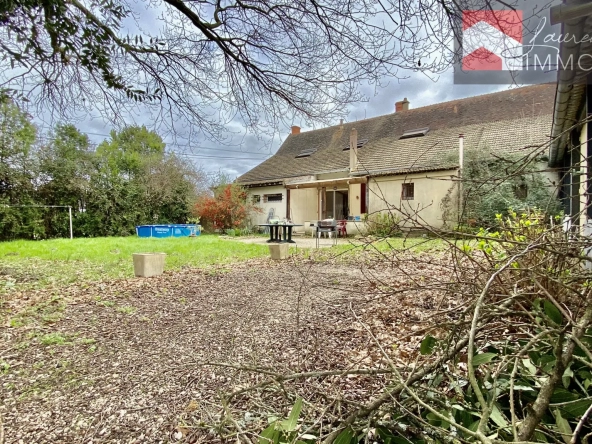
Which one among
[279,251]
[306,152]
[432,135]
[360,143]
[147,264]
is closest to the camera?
[147,264]

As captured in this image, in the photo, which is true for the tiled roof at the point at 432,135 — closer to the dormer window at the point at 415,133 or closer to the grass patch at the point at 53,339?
the dormer window at the point at 415,133

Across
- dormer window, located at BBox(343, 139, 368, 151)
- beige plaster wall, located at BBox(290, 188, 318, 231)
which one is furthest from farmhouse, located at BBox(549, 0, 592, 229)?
beige plaster wall, located at BBox(290, 188, 318, 231)

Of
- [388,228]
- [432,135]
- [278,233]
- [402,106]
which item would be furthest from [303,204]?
[388,228]

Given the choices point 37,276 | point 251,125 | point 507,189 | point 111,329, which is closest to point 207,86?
point 251,125

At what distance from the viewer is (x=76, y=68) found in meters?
3.89

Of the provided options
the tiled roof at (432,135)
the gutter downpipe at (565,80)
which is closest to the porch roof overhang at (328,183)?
the tiled roof at (432,135)

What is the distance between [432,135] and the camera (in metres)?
15.4

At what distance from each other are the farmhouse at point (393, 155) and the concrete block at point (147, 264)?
7.75 meters

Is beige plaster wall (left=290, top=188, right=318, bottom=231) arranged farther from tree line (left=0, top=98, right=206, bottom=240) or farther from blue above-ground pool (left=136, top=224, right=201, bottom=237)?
tree line (left=0, top=98, right=206, bottom=240)

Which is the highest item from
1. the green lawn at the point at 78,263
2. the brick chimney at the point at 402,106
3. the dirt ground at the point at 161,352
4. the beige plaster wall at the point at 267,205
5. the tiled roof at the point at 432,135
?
the brick chimney at the point at 402,106

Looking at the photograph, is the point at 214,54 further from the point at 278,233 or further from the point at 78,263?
the point at 278,233

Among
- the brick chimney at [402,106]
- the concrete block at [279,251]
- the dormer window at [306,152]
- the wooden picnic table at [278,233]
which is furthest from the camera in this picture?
the dormer window at [306,152]

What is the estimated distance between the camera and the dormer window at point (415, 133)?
15.8 m

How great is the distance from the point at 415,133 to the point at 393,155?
1904mm
